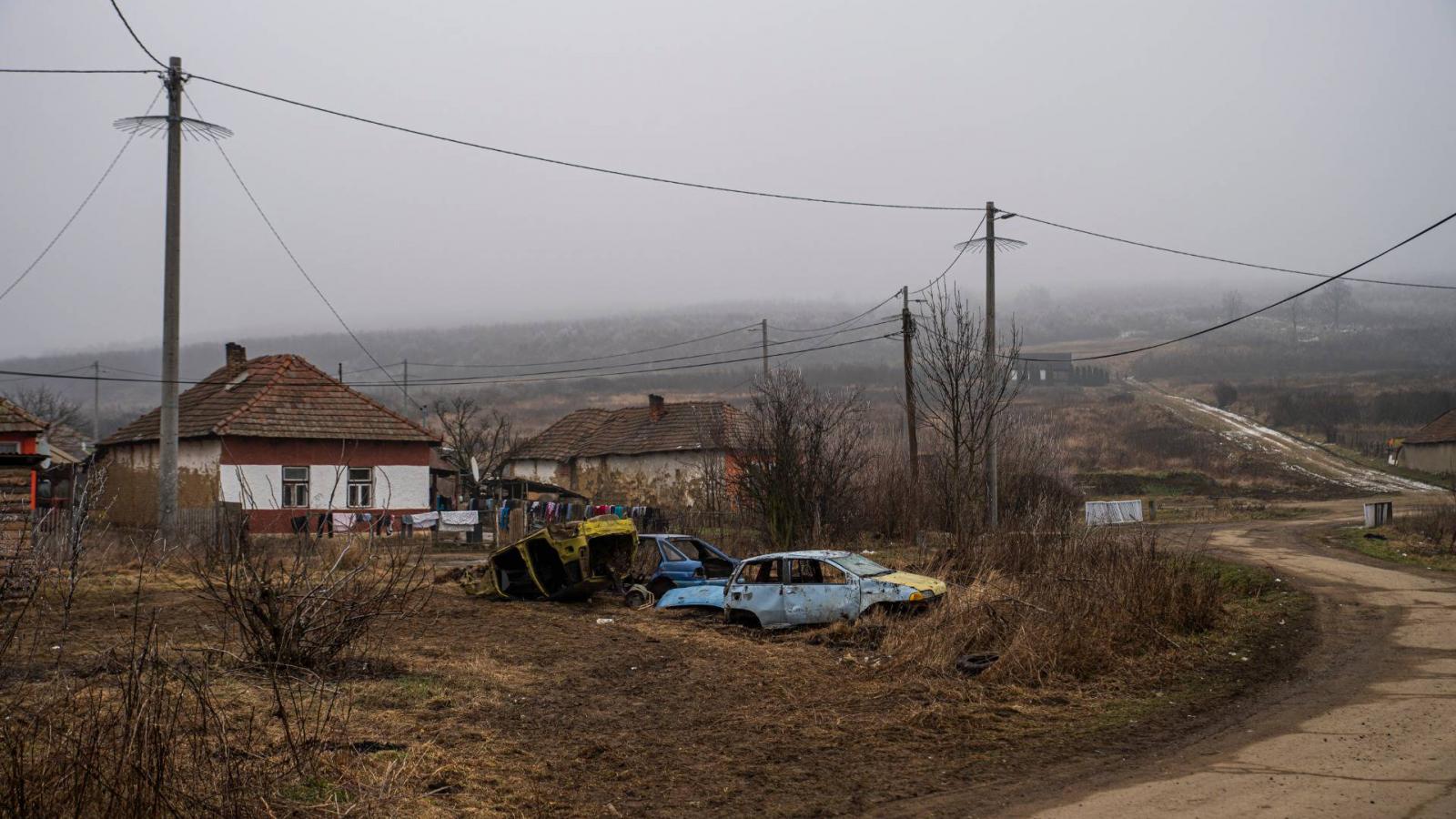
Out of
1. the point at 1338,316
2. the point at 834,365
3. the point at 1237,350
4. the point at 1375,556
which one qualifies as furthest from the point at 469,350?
the point at 1375,556

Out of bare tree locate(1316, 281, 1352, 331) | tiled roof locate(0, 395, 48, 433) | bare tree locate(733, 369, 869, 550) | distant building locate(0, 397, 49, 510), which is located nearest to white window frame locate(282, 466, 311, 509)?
distant building locate(0, 397, 49, 510)

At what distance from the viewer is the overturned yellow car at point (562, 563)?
18.6m

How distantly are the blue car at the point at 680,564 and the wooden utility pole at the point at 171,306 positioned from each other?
33.8 ft

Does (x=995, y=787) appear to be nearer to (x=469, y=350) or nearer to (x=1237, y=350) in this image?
(x=1237, y=350)

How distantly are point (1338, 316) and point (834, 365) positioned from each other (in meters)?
102

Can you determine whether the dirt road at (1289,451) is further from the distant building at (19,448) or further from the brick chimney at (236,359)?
the distant building at (19,448)

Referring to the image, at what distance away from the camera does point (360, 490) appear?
3722cm

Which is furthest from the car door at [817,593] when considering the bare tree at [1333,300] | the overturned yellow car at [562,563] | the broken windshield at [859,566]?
the bare tree at [1333,300]

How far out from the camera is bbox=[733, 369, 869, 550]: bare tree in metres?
25.5

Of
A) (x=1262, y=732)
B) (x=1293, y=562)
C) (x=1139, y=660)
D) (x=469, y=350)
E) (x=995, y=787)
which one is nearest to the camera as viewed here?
(x=995, y=787)

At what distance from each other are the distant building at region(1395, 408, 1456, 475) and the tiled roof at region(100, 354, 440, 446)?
5698cm

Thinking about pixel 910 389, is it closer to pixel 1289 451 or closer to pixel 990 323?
pixel 990 323

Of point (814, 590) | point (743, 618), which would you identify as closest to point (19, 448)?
point (743, 618)

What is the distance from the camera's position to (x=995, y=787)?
7.75 m
